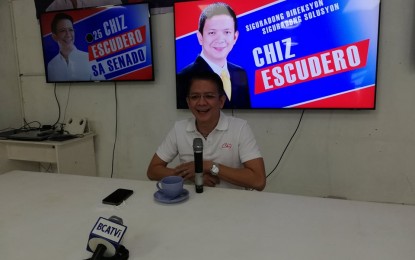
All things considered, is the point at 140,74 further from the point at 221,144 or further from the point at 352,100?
the point at 352,100

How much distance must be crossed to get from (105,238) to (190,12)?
2.10 m

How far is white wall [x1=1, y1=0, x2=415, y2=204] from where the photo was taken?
226cm

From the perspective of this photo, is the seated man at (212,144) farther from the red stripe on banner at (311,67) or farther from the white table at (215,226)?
the red stripe on banner at (311,67)

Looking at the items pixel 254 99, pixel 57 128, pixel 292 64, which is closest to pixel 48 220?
pixel 254 99

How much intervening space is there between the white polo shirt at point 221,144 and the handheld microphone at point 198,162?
36 centimetres

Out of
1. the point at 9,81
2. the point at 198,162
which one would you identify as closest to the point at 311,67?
the point at 198,162

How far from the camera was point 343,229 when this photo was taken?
101 cm

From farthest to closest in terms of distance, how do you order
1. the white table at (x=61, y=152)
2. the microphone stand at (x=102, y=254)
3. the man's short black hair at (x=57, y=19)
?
the man's short black hair at (x=57, y=19) → the white table at (x=61, y=152) → the microphone stand at (x=102, y=254)

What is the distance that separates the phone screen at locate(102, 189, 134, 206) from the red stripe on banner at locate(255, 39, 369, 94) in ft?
4.93

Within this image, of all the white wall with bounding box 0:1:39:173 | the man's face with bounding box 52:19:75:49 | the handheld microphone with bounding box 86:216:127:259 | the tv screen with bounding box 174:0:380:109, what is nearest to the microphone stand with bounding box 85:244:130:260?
the handheld microphone with bounding box 86:216:127:259

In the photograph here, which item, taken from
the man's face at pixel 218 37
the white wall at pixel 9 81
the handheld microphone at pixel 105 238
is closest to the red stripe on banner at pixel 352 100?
the man's face at pixel 218 37

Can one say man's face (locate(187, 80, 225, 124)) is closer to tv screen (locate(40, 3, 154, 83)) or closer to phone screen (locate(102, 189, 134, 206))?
phone screen (locate(102, 189, 134, 206))

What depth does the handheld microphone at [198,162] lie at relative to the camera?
1.33 m

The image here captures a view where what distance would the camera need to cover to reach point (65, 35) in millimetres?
2949
